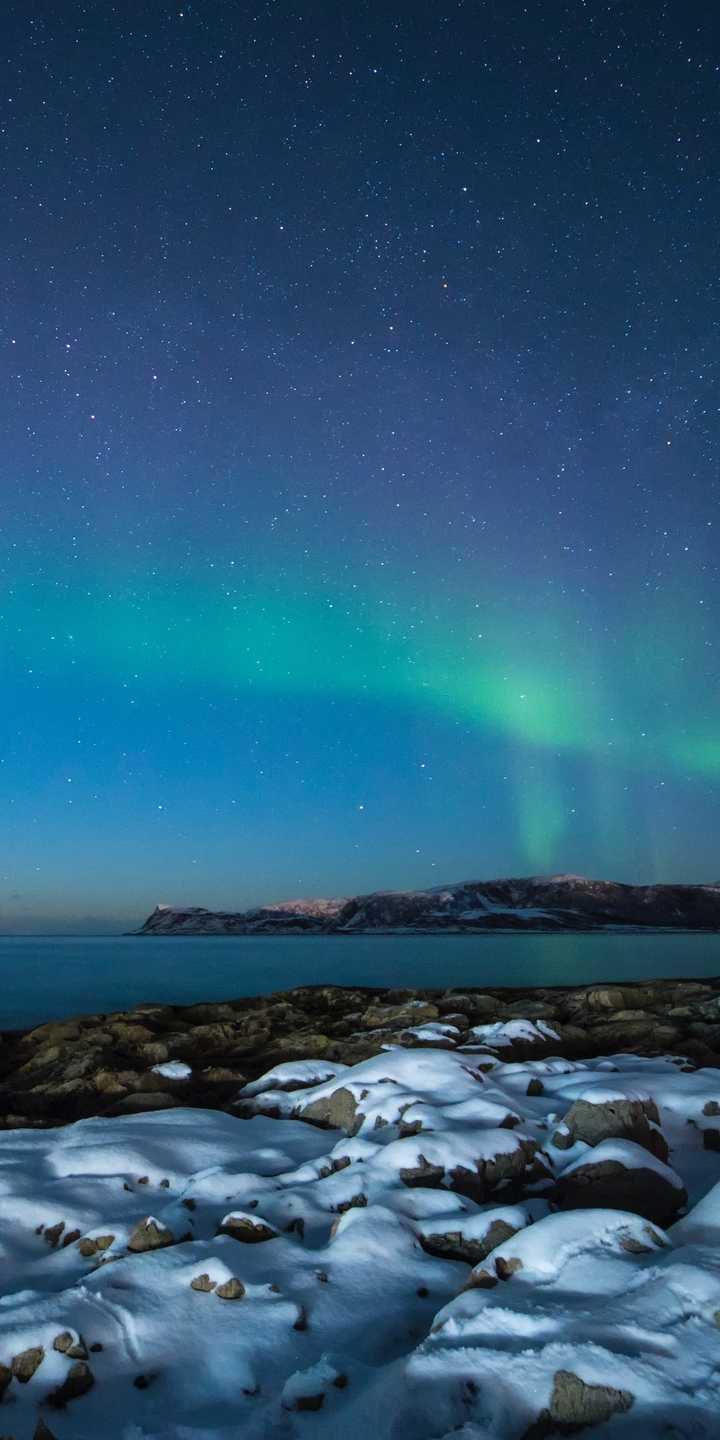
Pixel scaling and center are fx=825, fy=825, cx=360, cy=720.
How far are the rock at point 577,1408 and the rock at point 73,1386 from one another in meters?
2.36

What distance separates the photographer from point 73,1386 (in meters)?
4.25

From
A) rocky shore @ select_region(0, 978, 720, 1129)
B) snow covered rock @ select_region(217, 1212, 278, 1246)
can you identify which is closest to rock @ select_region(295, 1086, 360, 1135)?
rocky shore @ select_region(0, 978, 720, 1129)

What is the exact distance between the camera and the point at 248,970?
75938 mm

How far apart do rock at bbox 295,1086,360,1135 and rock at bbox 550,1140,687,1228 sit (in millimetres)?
2853

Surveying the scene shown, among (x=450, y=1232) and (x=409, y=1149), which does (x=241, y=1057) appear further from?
(x=450, y=1232)

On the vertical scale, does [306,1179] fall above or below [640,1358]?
below

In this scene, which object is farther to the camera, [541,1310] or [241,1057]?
[241,1057]

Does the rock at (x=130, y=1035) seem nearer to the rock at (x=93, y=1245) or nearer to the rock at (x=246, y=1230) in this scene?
the rock at (x=93, y=1245)

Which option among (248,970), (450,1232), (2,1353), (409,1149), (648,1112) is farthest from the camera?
(248,970)

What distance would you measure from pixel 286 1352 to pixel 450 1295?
41.6 inches

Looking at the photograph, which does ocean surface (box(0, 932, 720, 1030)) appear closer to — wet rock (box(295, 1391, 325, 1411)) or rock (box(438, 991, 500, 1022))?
rock (box(438, 991, 500, 1022))

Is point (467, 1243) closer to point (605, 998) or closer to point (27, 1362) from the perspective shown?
point (27, 1362)

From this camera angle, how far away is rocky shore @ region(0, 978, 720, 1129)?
10781 mm

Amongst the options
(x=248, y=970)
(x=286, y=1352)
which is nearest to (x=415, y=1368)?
(x=286, y=1352)
